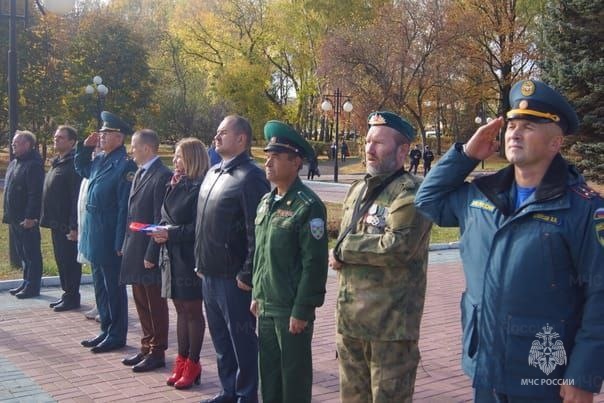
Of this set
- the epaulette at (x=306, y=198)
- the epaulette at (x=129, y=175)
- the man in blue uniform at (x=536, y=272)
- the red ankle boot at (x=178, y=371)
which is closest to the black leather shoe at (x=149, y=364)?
the red ankle boot at (x=178, y=371)

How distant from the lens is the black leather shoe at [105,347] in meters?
6.22

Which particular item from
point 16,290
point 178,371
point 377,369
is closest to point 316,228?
point 377,369

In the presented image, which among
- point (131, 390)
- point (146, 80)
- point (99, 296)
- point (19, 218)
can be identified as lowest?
point (131, 390)

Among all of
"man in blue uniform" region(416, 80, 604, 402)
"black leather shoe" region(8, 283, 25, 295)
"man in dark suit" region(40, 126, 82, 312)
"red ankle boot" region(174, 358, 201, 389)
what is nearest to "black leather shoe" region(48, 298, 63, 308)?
"man in dark suit" region(40, 126, 82, 312)

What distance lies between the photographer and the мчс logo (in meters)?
2.63

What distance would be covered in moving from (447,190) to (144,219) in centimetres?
323

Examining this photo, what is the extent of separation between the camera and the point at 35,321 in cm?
723

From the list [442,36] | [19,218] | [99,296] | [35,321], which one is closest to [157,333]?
[99,296]

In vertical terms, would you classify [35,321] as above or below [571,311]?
below

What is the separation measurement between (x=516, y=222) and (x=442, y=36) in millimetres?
35821

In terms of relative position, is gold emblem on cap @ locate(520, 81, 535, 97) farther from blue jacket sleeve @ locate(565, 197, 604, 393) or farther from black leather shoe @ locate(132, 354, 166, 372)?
black leather shoe @ locate(132, 354, 166, 372)

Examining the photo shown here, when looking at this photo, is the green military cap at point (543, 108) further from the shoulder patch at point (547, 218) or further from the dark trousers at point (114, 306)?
the dark trousers at point (114, 306)

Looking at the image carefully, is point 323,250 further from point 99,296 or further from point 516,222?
point 99,296

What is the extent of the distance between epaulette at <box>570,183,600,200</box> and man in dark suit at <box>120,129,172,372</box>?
3549mm
